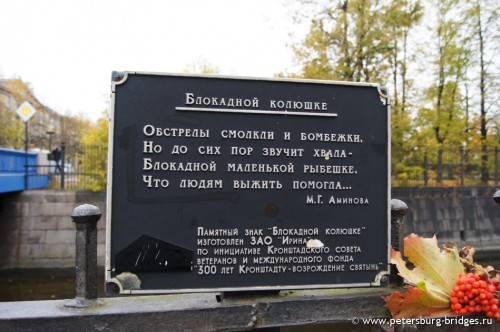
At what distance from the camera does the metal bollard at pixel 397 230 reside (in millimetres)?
3803

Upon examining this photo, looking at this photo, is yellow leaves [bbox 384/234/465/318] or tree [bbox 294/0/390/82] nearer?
yellow leaves [bbox 384/234/465/318]

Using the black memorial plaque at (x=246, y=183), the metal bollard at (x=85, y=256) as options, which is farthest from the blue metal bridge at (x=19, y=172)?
the black memorial plaque at (x=246, y=183)

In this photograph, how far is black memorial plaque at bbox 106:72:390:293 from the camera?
308 centimetres

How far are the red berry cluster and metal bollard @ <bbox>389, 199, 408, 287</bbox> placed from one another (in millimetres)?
697

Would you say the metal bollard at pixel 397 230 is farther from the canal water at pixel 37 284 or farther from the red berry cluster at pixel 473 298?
the canal water at pixel 37 284

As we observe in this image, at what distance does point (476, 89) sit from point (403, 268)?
19480mm

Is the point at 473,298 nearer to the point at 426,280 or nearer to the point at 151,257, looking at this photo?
the point at 426,280

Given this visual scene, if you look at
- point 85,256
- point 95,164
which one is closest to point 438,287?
point 85,256

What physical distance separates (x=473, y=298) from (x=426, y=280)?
36 cm

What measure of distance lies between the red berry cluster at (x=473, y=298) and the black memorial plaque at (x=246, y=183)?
1.97ft

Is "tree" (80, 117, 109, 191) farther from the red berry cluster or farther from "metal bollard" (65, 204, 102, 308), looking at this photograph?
the red berry cluster

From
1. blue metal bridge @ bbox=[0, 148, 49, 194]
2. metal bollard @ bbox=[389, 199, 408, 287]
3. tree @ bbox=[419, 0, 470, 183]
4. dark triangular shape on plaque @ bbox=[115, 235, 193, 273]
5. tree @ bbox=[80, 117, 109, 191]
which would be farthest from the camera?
tree @ bbox=[419, 0, 470, 183]

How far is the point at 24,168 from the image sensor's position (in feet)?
46.6

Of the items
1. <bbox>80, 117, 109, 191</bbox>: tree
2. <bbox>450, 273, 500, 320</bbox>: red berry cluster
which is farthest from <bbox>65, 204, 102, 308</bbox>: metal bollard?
<bbox>80, 117, 109, 191</bbox>: tree
